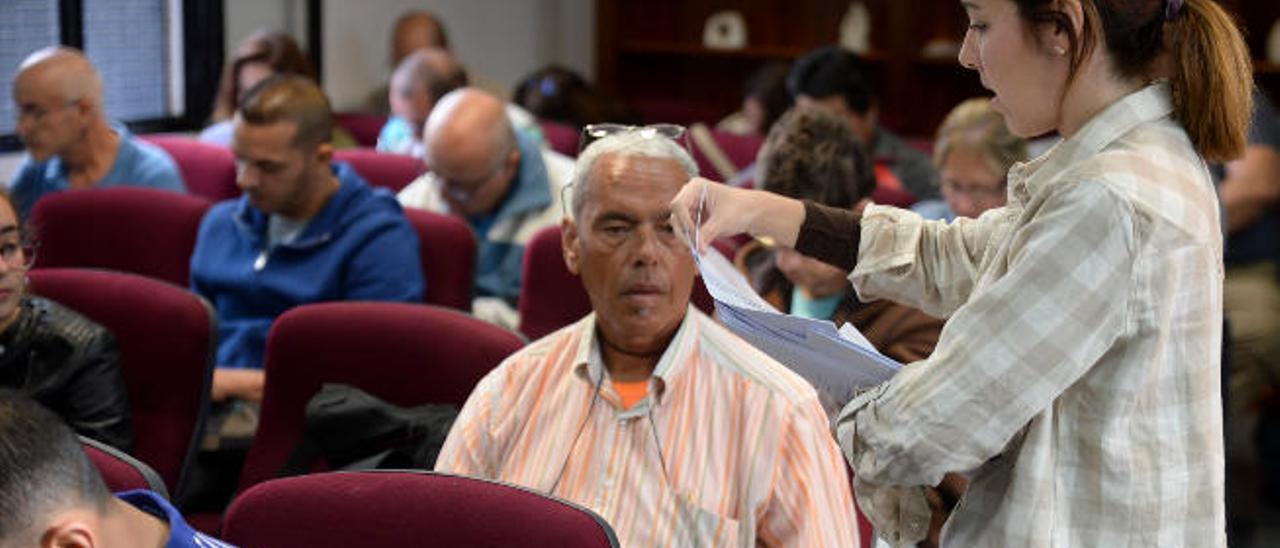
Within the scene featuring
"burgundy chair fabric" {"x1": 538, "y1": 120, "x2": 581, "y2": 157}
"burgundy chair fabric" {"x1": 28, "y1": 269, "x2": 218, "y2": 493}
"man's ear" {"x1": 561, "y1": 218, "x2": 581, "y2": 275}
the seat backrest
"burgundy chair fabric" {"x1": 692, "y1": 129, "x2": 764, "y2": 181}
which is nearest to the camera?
"man's ear" {"x1": 561, "y1": 218, "x2": 581, "y2": 275}

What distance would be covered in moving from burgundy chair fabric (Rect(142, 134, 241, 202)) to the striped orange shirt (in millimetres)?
2855

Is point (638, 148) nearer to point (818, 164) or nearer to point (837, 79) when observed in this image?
point (818, 164)

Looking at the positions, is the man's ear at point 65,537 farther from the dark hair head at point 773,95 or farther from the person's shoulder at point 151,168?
the dark hair head at point 773,95

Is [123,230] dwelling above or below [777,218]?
below

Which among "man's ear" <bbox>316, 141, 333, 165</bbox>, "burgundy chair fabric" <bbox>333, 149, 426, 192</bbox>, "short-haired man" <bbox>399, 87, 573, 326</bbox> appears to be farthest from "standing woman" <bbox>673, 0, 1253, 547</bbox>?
"burgundy chair fabric" <bbox>333, 149, 426, 192</bbox>

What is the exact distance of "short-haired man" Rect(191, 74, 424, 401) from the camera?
11.3ft

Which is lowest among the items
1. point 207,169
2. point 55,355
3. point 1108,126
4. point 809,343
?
point 207,169

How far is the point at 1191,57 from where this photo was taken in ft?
4.29

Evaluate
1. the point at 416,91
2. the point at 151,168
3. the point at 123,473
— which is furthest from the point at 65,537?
the point at 416,91

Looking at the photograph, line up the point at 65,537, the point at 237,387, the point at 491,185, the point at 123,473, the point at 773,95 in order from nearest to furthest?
the point at 65,537 < the point at 123,473 < the point at 237,387 < the point at 491,185 < the point at 773,95

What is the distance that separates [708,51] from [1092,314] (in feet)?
21.2

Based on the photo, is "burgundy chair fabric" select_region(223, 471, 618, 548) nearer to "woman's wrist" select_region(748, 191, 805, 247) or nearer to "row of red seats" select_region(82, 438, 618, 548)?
"row of red seats" select_region(82, 438, 618, 548)

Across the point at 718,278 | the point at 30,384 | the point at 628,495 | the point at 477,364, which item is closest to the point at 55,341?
the point at 30,384

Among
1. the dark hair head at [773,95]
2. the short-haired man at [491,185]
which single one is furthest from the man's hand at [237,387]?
the dark hair head at [773,95]
